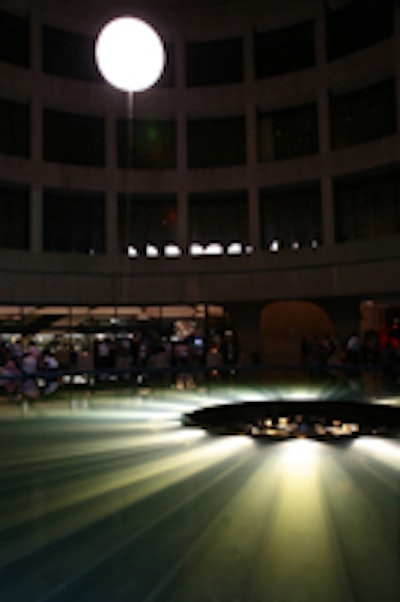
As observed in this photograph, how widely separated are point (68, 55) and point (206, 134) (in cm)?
778

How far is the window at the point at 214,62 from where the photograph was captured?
2778 cm

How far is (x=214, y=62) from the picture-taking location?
1102 inches

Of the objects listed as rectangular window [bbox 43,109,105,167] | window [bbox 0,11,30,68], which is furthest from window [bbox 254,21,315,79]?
window [bbox 0,11,30,68]

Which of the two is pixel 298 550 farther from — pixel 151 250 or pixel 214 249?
pixel 151 250

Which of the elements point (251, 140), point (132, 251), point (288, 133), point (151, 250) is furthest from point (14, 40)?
point (288, 133)

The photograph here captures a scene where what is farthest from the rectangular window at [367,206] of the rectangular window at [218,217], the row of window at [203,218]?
the rectangular window at [218,217]

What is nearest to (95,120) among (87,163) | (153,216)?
(87,163)

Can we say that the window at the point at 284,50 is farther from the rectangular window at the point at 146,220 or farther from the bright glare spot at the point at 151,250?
the bright glare spot at the point at 151,250

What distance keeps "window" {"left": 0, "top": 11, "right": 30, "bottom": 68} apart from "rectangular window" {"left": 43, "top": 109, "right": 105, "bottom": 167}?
2671mm

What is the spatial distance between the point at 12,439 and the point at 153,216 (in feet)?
64.8

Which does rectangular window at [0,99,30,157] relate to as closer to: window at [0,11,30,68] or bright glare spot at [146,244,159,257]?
window at [0,11,30,68]

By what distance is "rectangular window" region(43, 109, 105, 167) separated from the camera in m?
26.9

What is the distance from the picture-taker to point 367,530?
5055 mm

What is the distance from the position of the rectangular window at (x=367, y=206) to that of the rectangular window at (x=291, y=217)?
1081mm
